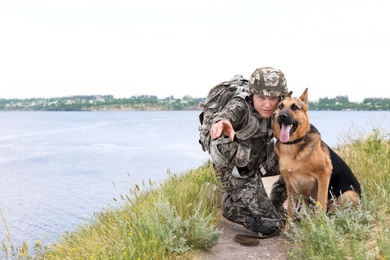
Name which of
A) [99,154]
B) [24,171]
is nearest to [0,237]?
[24,171]

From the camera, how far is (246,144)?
620 cm

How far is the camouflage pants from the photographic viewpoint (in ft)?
20.2

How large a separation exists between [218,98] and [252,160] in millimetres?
930

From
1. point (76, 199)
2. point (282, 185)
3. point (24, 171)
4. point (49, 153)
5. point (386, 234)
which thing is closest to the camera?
point (386, 234)

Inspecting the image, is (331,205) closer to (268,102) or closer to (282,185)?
(282,185)

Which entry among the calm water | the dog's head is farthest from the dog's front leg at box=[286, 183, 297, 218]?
the calm water

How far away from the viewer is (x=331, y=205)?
19.0 ft

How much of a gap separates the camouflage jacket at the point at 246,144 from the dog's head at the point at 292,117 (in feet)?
1.76

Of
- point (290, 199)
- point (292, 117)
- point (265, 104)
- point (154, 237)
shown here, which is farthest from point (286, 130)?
point (154, 237)

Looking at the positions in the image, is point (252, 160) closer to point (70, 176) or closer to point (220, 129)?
point (220, 129)

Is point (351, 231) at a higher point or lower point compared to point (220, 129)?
lower

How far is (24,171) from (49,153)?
38.4 feet

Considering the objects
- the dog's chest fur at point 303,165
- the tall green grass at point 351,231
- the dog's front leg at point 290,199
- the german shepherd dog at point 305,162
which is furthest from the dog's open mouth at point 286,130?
the tall green grass at point 351,231

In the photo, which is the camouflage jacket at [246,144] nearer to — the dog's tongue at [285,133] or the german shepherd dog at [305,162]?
the german shepherd dog at [305,162]
